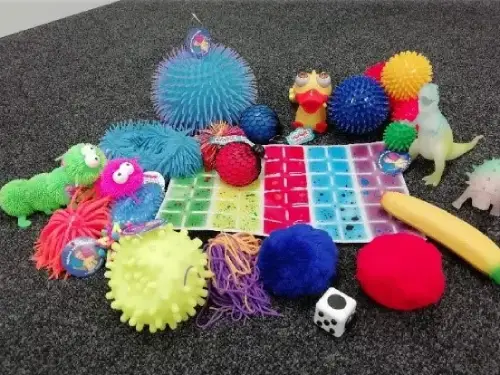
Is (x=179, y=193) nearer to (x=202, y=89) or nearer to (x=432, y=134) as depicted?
(x=202, y=89)

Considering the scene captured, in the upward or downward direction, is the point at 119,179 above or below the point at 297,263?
above

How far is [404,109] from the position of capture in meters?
0.98

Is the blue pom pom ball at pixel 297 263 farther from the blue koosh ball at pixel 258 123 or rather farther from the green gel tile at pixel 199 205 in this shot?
the blue koosh ball at pixel 258 123

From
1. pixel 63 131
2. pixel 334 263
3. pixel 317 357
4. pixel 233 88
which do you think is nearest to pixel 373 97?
pixel 233 88

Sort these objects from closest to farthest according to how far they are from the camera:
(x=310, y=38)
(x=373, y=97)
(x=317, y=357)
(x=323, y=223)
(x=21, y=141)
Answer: (x=317, y=357), (x=323, y=223), (x=373, y=97), (x=21, y=141), (x=310, y=38)

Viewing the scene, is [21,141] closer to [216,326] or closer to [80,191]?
[80,191]

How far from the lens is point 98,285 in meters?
0.80

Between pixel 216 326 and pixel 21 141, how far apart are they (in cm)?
62

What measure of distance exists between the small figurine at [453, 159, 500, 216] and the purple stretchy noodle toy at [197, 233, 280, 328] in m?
0.38

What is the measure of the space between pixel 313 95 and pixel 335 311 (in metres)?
0.45

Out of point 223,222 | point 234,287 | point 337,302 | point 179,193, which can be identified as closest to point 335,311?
point 337,302

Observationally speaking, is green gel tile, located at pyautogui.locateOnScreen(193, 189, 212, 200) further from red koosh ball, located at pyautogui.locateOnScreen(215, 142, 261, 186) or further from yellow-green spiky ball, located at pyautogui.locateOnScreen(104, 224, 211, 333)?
yellow-green spiky ball, located at pyautogui.locateOnScreen(104, 224, 211, 333)

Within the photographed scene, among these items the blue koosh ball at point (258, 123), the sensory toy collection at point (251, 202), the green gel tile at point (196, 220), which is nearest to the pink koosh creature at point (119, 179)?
the sensory toy collection at point (251, 202)

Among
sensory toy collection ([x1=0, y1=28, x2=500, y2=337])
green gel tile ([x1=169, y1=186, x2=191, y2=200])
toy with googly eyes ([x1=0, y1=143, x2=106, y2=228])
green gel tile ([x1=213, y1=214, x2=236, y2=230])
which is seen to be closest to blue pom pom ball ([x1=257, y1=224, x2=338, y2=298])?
sensory toy collection ([x1=0, y1=28, x2=500, y2=337])
